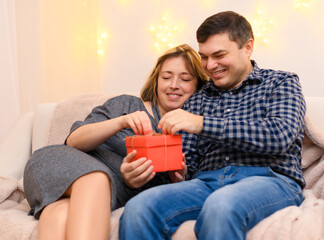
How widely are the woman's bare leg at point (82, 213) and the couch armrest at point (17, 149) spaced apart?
71 cm

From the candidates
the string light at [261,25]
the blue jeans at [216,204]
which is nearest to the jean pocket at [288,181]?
the blue jeans at [216,204]

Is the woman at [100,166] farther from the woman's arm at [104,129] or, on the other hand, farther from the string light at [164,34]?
the string light at [164,34]

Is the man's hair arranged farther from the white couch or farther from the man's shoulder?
the white couch

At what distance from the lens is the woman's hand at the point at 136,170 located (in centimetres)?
114

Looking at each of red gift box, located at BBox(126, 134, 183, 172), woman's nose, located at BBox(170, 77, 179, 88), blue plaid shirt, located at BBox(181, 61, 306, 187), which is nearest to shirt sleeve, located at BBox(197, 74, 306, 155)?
blue plaid shirt, located at BBox(181, 61, 306, 187)

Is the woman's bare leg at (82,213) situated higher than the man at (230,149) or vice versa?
the man at (230,149)

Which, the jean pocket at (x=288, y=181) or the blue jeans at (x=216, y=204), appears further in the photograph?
the jean pocket at (x=288, y=181)

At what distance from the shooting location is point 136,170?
1.16 m

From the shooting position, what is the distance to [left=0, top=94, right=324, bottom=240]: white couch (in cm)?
100

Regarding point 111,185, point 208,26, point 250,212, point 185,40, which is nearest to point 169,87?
point 208,26

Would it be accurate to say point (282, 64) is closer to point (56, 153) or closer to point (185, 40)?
point (185, 40)

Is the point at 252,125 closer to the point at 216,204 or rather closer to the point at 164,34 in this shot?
the point at 216,204

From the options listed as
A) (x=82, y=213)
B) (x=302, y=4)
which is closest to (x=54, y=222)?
(x=82, y=213)

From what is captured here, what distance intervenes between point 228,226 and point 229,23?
0.82m
